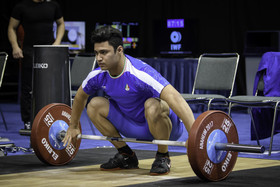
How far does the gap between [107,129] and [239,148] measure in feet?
2.98

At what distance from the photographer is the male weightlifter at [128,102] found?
3305 millimetres

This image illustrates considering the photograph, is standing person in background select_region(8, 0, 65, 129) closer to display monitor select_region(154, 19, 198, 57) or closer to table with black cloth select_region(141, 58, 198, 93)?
table with black cloth select_region(141, 58, 198, 93)

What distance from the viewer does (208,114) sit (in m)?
3.16

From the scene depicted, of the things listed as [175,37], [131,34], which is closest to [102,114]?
[175,37]

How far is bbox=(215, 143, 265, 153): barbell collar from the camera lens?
10.1 ft

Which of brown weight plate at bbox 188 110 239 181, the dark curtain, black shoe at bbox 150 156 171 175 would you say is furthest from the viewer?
the dark curtain

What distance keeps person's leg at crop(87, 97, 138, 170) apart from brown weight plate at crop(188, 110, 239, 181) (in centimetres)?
71

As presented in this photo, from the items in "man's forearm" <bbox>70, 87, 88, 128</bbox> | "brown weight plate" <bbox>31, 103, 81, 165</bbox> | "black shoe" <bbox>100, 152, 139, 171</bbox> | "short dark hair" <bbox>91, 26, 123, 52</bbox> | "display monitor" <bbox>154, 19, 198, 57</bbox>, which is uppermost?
"display monitor" <bbox>154, 19, 198, 57</bbox>

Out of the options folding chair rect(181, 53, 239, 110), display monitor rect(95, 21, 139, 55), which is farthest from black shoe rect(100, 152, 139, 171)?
display monitor rect(95, 21, 139, 55)

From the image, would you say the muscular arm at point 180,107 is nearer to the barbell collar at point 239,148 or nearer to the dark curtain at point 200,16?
the barbell collar at point 239,148

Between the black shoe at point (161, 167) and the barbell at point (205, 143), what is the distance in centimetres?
22

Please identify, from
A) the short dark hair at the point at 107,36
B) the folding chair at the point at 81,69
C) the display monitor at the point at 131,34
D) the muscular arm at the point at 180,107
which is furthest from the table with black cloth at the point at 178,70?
the muscular arm at the point at 180,107

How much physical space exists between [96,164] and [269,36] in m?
4.79

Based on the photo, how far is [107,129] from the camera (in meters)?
3.64
